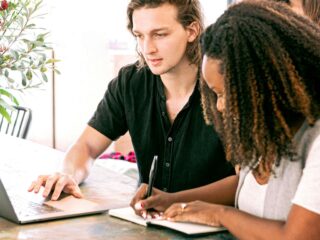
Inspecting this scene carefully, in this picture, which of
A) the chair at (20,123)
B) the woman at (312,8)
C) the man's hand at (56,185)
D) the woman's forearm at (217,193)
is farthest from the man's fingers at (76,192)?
the chair at (20,123)

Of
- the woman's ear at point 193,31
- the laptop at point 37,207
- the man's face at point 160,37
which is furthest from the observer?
the woman's ear at point 193,31

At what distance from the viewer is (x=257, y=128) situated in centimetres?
132

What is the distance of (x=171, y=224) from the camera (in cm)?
152

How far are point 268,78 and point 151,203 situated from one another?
0.53m

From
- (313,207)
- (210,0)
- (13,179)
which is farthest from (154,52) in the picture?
(210,0)

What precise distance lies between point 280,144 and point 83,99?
348 centimetres

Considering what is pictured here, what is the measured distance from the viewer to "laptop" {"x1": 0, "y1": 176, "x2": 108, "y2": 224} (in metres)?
1.57

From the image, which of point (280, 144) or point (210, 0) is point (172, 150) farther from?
point (210, 0)

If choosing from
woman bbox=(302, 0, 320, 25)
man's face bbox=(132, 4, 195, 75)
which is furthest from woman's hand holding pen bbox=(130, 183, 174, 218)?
woman bbox=(302, 0, 320, 25)

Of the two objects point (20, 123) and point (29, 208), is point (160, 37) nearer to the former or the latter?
point (29, 208)

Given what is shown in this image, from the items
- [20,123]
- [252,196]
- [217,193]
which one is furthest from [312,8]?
[20,123]

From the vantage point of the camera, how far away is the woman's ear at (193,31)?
209cm

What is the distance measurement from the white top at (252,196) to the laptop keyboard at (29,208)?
0.49 metres

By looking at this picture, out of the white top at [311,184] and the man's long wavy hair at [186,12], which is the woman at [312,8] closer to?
the man's long wavy hair at [186,12]
